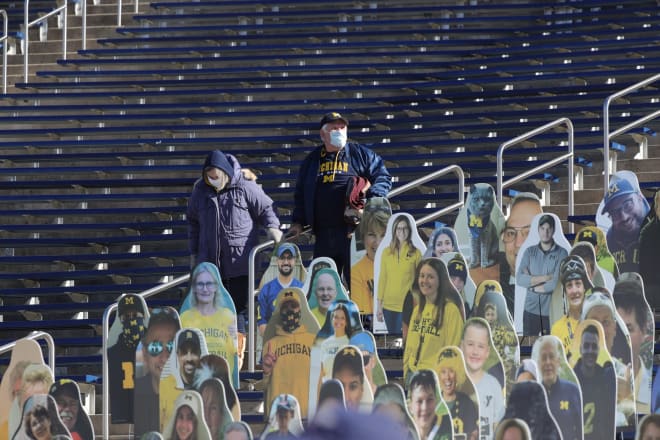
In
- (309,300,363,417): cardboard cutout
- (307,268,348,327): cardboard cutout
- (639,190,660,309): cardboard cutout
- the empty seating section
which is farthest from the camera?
the empty seating section

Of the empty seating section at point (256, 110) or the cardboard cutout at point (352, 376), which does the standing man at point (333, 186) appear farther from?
the empty seating section at point (256, 110)

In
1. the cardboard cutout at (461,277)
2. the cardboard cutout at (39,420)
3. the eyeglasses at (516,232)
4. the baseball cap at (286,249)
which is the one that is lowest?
the cardboard cutout at (39,420)

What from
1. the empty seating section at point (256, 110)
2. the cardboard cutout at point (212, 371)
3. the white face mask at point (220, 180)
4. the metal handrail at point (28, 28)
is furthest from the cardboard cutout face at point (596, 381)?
the metal handrail at point (28, 28)

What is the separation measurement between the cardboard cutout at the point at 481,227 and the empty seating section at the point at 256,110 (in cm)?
214

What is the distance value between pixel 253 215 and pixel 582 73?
16.8 ft

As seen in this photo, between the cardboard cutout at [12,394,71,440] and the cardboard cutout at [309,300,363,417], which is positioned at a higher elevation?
the cardboard cutout at [309,300,363,417]

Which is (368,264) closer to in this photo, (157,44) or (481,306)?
(481,306)

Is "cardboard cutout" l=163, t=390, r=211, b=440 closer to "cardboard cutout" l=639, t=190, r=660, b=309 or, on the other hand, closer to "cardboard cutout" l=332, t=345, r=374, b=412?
"cardboard cutout" l=332, t=345, r=374, b=412

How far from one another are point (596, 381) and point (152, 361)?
2.12 metres

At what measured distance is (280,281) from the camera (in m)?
7.91

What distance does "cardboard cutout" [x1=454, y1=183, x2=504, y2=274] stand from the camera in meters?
8.02

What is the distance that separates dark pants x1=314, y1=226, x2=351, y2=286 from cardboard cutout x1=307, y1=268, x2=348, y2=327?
0.66m

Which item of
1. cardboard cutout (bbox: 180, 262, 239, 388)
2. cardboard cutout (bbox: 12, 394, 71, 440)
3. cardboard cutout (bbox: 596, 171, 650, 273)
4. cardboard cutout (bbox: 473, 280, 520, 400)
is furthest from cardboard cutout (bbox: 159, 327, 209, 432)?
cardboard cutout (bbox: 596, 171, 650, 273)

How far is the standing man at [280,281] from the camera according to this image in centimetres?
789
